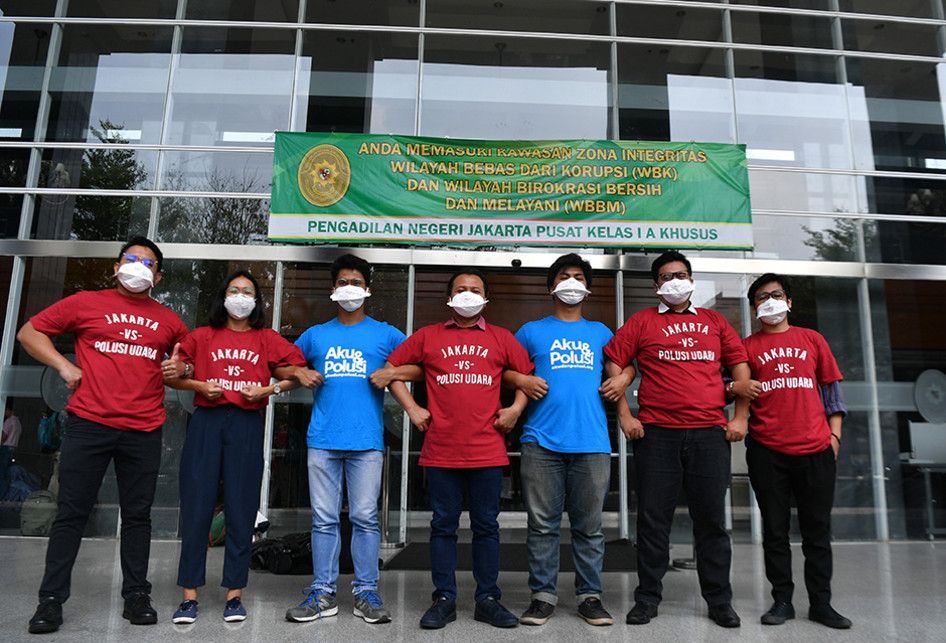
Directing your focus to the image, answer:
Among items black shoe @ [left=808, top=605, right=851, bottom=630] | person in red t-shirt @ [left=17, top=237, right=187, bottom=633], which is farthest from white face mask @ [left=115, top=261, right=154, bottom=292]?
black shoe @ [left=808, top=605, right=851, bottom=630]

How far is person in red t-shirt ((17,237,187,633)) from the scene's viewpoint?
339 cm

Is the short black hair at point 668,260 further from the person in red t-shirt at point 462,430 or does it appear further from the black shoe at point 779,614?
the black shoe at point 779,614

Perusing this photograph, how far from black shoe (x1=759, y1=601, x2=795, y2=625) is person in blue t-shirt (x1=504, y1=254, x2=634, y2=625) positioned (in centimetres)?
85

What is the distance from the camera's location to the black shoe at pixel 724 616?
347 centimetres

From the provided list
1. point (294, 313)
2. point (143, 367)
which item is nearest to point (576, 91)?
point (294, 313)

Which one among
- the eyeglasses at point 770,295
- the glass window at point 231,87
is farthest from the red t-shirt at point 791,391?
the glass window at point 231,87

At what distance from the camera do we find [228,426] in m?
3.59

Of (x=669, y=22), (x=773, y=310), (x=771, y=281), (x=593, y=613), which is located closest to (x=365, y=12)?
(x=669, y=22)

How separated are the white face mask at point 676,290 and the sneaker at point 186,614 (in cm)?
304

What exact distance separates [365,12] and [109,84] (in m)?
3.15

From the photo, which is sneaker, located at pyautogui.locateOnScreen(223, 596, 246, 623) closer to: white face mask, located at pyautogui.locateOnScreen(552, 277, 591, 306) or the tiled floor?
the tiled floor

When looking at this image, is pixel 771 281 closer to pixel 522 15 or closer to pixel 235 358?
pixel 235 358

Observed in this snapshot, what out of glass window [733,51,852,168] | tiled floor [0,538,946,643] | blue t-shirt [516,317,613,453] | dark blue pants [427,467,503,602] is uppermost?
glass window [733,51,852,168]

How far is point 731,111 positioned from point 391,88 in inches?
161
